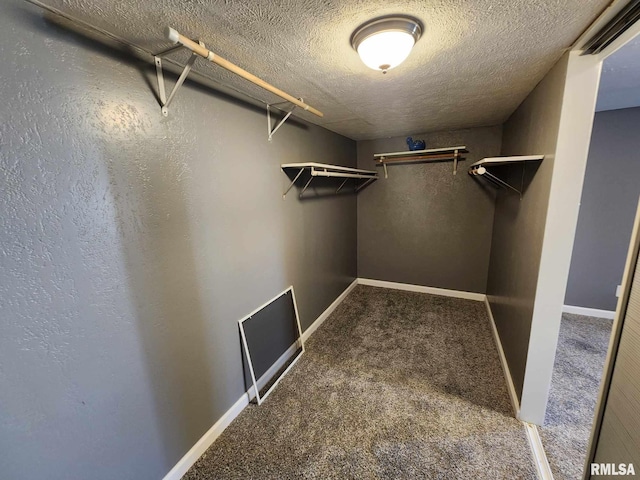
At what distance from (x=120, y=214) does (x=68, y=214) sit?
17 cm

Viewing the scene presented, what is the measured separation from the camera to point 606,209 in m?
2.67

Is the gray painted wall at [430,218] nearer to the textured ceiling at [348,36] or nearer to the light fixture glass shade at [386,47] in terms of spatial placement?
the textured ceiling at [348,36]

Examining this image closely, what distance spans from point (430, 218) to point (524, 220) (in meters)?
1.58

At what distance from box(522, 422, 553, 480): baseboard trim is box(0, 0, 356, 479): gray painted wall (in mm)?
1763

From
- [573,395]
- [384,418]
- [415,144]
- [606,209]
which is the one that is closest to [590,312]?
[606,209]

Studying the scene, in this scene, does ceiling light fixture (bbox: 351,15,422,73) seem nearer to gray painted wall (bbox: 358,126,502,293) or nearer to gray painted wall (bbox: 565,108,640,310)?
gray painted wall (bbox: 358,126,502,293)

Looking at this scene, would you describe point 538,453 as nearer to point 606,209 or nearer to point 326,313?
point 326,313

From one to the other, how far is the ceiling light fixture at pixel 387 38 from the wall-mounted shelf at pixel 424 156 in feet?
6.43

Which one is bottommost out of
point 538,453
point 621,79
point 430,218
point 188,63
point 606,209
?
point 538,453

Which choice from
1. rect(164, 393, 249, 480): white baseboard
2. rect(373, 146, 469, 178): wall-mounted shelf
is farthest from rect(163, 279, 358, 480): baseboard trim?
rect(373, 146, 469, 178): wall-mounted shelf

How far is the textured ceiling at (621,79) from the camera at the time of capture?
142 cm

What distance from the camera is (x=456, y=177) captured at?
10.4 ft

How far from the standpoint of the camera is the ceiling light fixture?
3.22 ft

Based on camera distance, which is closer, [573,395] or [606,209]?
[573,395]
